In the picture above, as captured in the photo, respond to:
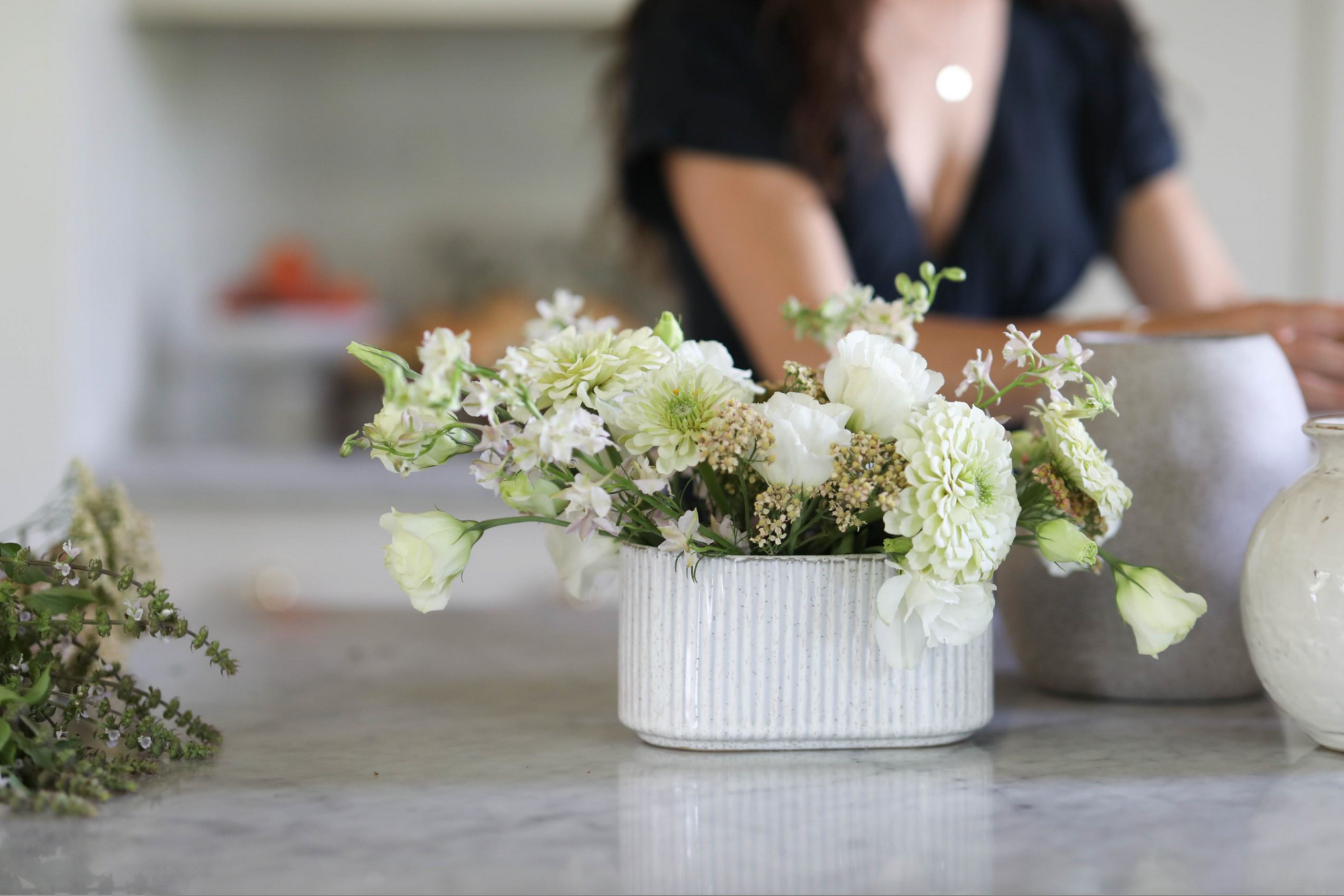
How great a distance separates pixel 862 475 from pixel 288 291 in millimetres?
2159

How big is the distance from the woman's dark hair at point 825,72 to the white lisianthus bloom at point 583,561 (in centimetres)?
64

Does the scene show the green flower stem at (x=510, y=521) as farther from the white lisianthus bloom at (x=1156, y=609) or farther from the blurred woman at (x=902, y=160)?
the blurred woman at (x=902, y=160)

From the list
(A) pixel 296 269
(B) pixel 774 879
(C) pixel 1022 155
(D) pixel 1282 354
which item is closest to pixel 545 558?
(A) pixel 296 269

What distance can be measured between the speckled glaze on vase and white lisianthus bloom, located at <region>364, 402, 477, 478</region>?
36 centimetres

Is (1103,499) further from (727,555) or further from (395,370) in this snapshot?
(395,370)

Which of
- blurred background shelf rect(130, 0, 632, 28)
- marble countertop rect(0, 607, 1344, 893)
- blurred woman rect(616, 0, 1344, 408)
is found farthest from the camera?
blurred background shelf rect(130, 0, 632, 28)

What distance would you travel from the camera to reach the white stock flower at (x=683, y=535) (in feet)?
1.88

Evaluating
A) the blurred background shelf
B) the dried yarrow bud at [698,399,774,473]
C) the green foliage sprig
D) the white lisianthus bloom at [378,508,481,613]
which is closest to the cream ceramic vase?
the dried yarrow bud at [698,399,774,473]

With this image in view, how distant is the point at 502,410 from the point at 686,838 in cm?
21

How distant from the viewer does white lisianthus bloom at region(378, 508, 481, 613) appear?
586mm

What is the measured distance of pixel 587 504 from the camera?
22.0 inches

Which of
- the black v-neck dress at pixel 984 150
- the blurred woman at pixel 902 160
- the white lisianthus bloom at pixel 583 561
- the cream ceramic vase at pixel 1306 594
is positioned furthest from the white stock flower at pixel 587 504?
the black v-neck dress at pixel 984 150

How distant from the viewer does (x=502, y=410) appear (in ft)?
1.96

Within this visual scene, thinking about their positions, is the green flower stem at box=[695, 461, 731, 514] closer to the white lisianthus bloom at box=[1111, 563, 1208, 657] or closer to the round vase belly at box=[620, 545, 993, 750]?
the round vase belly at box=[620, 545, 993, 750]
